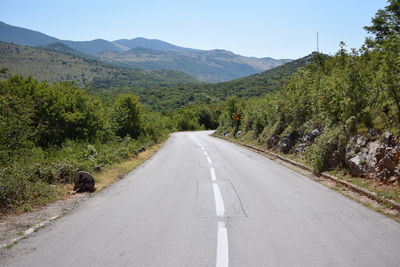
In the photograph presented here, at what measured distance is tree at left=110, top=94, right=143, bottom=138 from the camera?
26.7 meters

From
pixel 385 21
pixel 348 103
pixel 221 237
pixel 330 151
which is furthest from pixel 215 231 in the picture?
pixel 385 21

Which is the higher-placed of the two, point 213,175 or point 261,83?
point 261,83

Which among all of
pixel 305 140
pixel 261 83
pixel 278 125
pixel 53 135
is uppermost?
pixel 261 83

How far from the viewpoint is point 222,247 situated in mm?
4742

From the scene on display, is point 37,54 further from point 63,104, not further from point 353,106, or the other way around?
point 353,106

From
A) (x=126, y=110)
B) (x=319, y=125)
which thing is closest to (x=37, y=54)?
(x=126, y=110)

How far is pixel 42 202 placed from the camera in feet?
25.7

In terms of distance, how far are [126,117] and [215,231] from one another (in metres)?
22.5

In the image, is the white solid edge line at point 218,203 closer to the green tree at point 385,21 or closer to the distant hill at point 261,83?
the green tree at point 385,21

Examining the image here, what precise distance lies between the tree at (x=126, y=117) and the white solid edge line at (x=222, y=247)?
869 inches

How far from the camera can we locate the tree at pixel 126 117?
26.7m

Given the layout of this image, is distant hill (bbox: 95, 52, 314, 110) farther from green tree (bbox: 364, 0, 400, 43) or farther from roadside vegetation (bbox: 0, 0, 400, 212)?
roadside vegetation (bbox: 0, 0, 400, 212)

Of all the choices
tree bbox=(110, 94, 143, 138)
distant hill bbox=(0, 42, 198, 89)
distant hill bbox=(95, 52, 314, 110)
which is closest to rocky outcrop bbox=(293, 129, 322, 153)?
tree bbox=(110, 94, 143, 138)

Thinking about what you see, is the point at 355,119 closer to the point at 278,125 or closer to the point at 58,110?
the point at 278,125
